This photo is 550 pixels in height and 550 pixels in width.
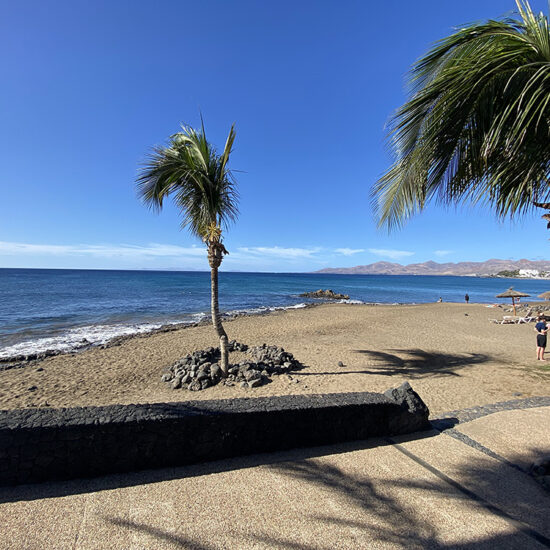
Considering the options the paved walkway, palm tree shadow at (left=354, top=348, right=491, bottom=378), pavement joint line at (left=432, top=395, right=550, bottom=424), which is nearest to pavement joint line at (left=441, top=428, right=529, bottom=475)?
the paved walkway

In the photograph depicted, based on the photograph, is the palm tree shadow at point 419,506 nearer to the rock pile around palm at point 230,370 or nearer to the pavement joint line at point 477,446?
the pavement joint line at point 477,446

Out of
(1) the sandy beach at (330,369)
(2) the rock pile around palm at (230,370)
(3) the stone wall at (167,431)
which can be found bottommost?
(1) the sandy beach at (330,369)

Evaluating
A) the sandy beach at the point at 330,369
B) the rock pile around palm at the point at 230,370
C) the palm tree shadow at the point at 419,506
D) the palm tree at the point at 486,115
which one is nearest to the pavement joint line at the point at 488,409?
the sandy beach at the point at 330,369

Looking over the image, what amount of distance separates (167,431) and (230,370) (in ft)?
17.6

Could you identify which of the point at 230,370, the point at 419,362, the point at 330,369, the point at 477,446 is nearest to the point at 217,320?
the point at 230,370

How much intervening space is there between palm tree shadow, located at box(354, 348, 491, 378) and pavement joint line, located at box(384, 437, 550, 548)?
5.39 m

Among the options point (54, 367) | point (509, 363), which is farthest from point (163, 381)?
point (509, 363)

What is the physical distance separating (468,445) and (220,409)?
10.2 feet

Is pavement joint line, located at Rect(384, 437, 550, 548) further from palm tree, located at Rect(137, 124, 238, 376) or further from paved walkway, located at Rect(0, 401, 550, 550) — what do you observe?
palm tree, located at Rect(137, 124, 238, 376)

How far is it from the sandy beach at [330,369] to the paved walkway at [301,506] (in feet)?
10.9

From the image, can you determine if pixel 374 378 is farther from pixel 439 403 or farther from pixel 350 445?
pixel 350 445

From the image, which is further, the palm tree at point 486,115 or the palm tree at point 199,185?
the palm tree at point 199,185

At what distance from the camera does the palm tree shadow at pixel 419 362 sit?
8.48 m

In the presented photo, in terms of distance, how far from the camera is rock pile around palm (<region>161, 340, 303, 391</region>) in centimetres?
753
